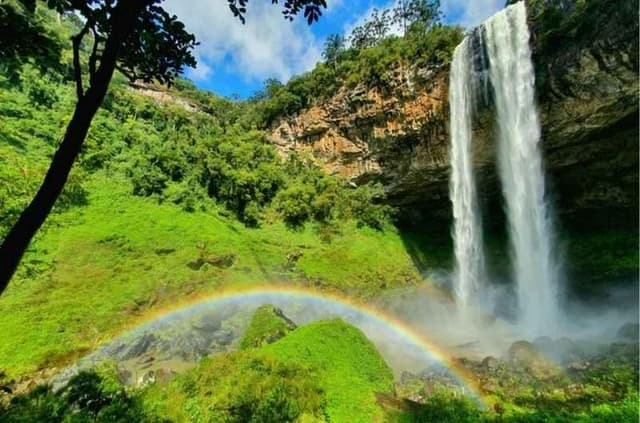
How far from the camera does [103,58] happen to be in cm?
237

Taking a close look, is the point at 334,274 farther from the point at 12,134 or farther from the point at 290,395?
the point at 12,134

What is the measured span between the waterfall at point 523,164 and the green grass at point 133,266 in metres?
7.98

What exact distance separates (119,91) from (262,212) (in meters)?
15.9

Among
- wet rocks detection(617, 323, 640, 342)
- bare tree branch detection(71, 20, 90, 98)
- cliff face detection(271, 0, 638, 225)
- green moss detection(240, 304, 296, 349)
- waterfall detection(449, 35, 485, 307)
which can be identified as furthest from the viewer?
waterfall detection(449, 35, 485, 307)

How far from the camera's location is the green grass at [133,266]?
1229cm

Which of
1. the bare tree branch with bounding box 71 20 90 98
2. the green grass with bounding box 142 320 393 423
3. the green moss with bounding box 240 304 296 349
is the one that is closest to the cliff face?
the green grass with bounding box 142 320 393 423

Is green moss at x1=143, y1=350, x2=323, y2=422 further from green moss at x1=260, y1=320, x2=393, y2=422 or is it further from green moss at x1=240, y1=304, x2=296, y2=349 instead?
green moss at x1=240, y1=304, x2=296, y2=349

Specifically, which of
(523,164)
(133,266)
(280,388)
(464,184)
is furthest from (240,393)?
(464,184)

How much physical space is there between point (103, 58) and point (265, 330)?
1042 centimetres

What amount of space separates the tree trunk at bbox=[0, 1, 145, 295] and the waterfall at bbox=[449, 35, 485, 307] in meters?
19.7

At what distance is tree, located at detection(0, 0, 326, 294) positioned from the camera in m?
2.32

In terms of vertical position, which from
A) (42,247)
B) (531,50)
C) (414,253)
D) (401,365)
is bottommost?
(401,365)

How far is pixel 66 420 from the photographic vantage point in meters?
4.38

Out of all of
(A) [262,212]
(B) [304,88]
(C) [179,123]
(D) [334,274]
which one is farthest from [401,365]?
(C) [179,123]
